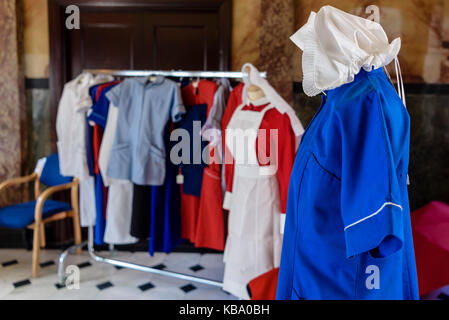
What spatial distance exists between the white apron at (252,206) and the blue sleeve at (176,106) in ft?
1.16

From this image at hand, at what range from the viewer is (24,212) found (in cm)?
283

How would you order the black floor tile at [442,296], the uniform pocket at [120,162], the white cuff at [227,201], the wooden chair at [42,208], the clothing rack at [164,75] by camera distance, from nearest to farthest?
1. the black floor tile at [442,296]
2. the white cuff at [227,201]
3. the uniform pocket at [120,162]
4. the clothing rack at [164,75]
5. the wooden chair at [42,208]

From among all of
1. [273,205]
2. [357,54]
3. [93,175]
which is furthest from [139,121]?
[357,54]

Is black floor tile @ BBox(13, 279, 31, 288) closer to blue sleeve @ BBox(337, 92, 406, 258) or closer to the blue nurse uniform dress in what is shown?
the blue nurse uniform dress

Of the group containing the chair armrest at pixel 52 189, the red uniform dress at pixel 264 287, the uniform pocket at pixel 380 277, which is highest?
A: the uniform pocket at pixel 380 277

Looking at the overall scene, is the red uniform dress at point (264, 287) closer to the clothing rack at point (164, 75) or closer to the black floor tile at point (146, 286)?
the clothing rack at point (164, 75)

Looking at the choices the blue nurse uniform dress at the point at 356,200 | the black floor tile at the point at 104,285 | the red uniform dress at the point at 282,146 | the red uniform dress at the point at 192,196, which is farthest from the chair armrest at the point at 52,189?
the blue nurse uniform dress at the point at 356,200

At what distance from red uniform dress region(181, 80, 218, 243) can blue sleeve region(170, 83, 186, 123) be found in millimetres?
135

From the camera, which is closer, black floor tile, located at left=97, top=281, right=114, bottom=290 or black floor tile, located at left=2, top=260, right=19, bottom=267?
black floor tile, located at left=97, top=281, right=114, bottom=290

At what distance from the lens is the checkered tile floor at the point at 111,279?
2.54m

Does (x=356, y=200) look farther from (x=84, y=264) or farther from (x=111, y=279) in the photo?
(x=84, y=264)

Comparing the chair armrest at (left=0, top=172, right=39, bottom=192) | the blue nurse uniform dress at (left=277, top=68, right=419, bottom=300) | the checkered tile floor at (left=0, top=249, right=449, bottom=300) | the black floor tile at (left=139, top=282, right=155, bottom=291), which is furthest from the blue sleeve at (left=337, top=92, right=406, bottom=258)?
the chair armrest at (left=0, top=172, right=39, bottom=192)

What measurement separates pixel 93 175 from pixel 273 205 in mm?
1374

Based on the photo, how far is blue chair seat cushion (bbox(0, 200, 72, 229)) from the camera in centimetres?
272
